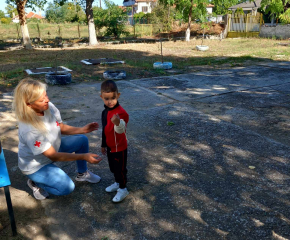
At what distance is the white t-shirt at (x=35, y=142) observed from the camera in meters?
2.38

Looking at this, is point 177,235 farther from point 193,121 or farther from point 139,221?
point 193,121

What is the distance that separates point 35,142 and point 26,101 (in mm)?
363

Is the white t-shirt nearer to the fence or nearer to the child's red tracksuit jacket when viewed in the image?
the child's red tracksuit jacket

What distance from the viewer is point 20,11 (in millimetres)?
16375

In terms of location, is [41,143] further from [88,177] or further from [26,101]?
[88,177]


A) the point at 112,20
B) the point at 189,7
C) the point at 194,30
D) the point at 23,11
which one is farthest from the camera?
the point at 194,30

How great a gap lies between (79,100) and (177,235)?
4.50 meters

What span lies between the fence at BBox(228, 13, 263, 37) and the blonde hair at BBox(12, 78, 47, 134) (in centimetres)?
2388

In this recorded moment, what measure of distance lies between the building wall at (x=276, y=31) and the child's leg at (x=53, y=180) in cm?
2198

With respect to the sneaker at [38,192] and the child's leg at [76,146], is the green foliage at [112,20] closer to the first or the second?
the child's leg at [76,146]

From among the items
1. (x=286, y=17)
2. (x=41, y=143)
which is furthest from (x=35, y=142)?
(x=286, y=17)

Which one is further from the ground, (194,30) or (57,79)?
(194,30)

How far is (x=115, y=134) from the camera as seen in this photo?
254 centimetres

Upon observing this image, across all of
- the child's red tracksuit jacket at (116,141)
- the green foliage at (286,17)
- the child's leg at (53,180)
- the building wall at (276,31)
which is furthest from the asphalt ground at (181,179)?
the green foliage at (286,17)
